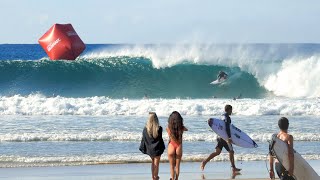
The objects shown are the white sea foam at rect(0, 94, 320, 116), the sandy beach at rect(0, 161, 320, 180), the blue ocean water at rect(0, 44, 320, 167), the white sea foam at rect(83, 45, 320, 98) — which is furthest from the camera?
the white sea foam at rect(83, 45, 320, 98)

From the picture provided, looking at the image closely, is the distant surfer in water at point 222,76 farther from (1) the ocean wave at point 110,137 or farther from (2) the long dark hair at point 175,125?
(2) the long dark hair at point 175,125

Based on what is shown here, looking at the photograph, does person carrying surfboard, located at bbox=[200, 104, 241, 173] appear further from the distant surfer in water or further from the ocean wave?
the distant surfer in water

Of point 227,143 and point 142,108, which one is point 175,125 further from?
point 142,108

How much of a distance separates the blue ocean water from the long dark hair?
3.39 metres

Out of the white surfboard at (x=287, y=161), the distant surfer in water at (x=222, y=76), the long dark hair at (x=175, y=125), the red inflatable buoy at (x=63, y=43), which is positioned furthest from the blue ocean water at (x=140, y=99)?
the white surfboard at (x=287, y=161)

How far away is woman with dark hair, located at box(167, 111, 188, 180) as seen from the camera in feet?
34.2

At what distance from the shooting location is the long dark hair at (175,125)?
1041 centimetres

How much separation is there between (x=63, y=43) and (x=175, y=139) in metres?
13.5

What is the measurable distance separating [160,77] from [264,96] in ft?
18.0

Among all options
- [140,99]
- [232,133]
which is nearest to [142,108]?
[140,99]

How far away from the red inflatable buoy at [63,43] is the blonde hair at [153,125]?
13170 mm

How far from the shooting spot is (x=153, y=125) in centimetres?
1059

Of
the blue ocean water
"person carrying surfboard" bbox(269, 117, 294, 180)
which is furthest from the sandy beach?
"person carrying surfboard" bbox(269, 117, 294, 180)

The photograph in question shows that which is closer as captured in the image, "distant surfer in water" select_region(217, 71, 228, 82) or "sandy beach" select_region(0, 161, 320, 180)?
"sandy beach" select_region(0, 161, 320, 180)
